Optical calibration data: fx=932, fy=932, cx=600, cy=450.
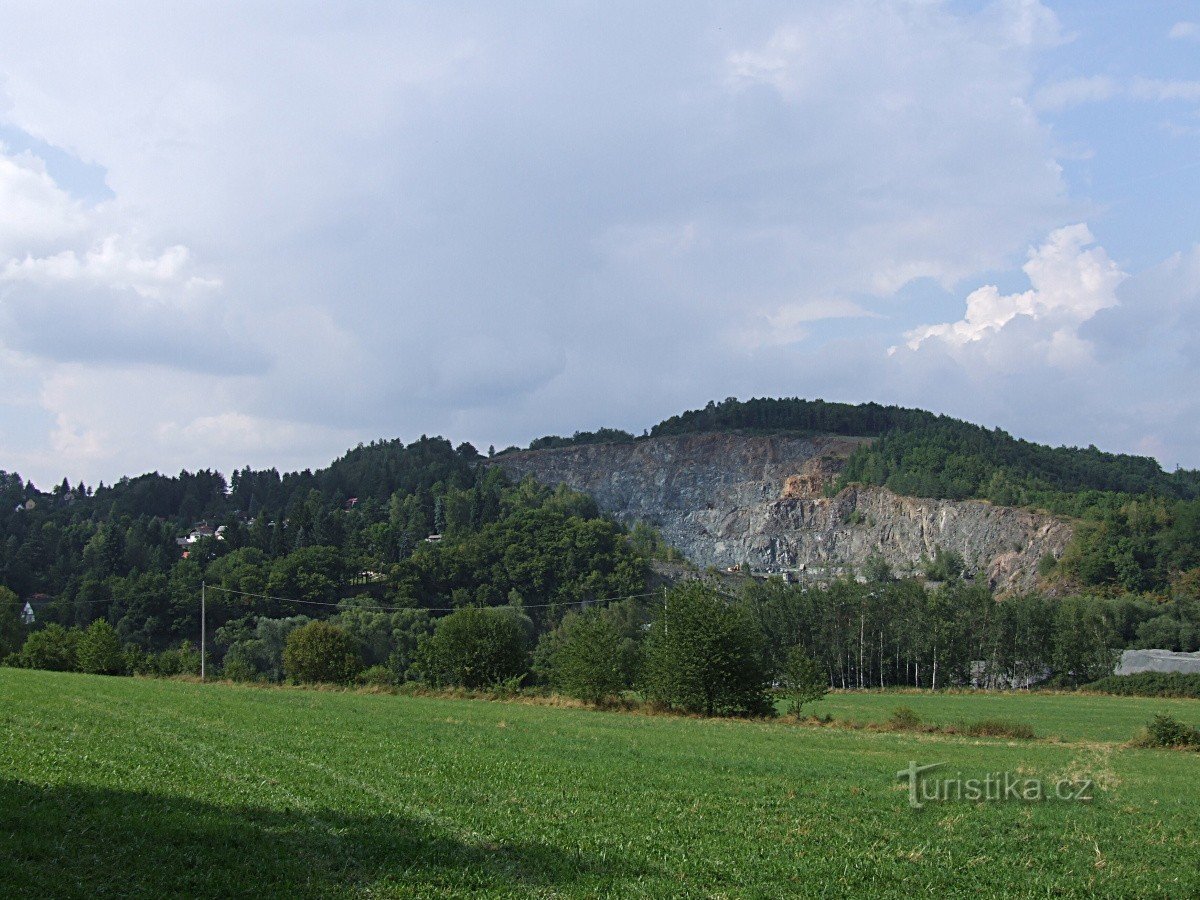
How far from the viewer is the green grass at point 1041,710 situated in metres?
52.3

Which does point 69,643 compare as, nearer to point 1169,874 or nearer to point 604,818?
point 604,818

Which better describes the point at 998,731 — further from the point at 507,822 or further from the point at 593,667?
the point at 507,822

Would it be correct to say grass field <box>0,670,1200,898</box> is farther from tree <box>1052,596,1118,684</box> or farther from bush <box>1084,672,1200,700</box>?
tree <box>1052,596,1118,684</box>

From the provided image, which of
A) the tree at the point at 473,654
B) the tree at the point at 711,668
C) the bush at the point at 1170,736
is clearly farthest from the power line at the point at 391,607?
the bush at the point at 1170,736

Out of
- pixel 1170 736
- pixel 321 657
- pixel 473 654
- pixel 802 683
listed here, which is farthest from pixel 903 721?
pixel 321 657

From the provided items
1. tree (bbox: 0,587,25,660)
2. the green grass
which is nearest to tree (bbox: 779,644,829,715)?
the green grass

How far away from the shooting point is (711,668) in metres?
50.8

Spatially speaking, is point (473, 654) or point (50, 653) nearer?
point (473, 654)

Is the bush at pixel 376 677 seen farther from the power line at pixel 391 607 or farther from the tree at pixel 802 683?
the tree at pixel 802 683

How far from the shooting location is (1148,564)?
513 feet

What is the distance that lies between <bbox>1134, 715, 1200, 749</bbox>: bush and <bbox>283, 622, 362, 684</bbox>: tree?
Answer: 199ft

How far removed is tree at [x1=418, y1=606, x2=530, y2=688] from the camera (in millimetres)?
69875

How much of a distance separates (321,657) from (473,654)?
19963mm

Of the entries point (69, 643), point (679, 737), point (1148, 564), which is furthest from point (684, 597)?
point (1148, 564)
